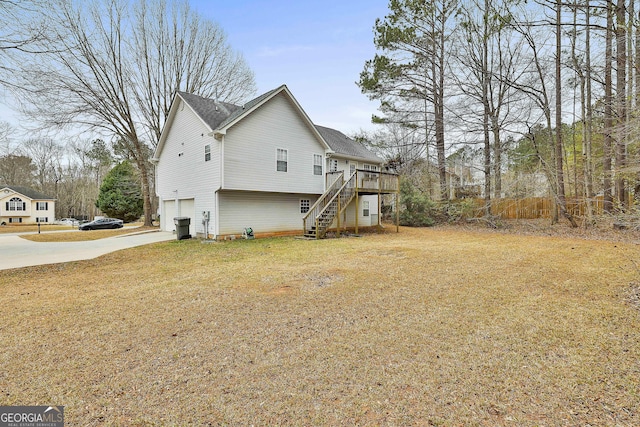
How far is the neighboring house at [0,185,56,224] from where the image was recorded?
33031 millimetres

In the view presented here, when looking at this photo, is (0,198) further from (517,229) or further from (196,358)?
(517,229)

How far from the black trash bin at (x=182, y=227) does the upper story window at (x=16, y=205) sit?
1335 inches

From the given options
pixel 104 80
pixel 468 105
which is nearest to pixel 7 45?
pixel 104 80

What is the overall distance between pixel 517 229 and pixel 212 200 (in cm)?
1642

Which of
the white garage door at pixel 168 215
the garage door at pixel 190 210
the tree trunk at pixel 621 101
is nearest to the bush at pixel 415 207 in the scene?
the tree trunk at pixel 621 101

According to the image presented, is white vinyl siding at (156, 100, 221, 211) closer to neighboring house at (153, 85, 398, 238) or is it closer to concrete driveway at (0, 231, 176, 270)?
neighboring house at (153, 85, 398, 238)

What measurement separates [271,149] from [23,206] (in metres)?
37.6

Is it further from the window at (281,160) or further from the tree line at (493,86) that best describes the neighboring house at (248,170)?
the tree line at (493,86)

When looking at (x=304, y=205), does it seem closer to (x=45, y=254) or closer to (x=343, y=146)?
(x=343, y=146)

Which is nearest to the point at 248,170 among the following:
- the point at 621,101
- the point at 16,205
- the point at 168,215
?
the point at 168,215

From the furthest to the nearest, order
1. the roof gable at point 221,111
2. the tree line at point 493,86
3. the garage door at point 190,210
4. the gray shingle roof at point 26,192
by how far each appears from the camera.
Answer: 1. the gray shingle roof at point 26,192
2. the tree line at point 493,86
3. the garage door at point 190,210
4. the roof gable at point 221,111

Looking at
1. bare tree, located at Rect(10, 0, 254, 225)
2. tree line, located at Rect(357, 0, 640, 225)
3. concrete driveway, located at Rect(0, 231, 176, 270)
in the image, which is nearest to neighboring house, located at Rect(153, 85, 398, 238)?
concrete driveway, located at Rect(0, 231, 176, 270)

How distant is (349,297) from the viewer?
5180 mm

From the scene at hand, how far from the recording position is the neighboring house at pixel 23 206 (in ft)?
108
